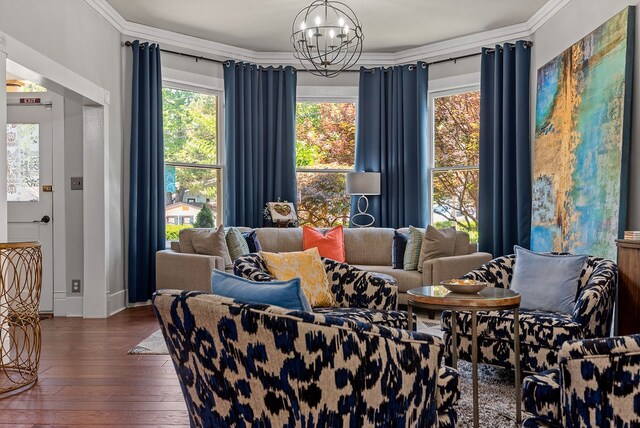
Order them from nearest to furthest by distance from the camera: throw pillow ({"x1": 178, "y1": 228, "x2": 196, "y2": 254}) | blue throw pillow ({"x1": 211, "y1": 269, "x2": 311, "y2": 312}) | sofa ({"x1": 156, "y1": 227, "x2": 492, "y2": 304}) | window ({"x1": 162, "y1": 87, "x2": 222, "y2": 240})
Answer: blue throw pillow ({"x1": 211, "y1": 269, "x2": 311, "y2": 312}), sofa ({"x1": 156, "y1": 227, "x2": 492, "y2": 304}), throw pillow ({"x1": 178, "y1": 228, "x2": 196, "y2": 254}), window ({"x1": 162, "y1": 87, "x2": 222, "y2": 240})

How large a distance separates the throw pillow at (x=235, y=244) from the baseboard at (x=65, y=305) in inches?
57.9

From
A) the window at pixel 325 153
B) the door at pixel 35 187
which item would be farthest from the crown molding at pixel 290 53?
the door at pixel 35 187

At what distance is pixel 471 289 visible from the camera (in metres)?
2.93

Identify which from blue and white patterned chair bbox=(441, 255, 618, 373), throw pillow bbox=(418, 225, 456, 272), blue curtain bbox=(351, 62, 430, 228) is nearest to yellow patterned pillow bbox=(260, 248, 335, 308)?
blue and white patterned chair bbox=(441, 255, 618, 373)

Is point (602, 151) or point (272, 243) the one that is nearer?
point (602, 151)

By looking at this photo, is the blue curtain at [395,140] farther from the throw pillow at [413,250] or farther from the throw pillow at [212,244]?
the throw pillow at [212,244]

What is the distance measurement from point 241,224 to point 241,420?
515 cm

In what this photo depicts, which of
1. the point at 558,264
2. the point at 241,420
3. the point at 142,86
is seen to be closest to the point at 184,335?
the point at 241,420

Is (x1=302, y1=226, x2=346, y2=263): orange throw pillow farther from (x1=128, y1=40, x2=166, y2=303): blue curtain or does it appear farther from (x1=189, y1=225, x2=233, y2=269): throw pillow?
(x1=128, y1=40, x2=166, y2=303): blue curtain

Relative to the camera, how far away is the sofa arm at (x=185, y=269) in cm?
537

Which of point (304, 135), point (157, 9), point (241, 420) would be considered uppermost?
point (157, 9)

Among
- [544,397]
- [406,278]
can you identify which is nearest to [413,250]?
[406,278]

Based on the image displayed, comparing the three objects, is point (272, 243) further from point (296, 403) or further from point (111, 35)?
point (296, 403)

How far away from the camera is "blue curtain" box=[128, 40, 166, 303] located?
595 cm
